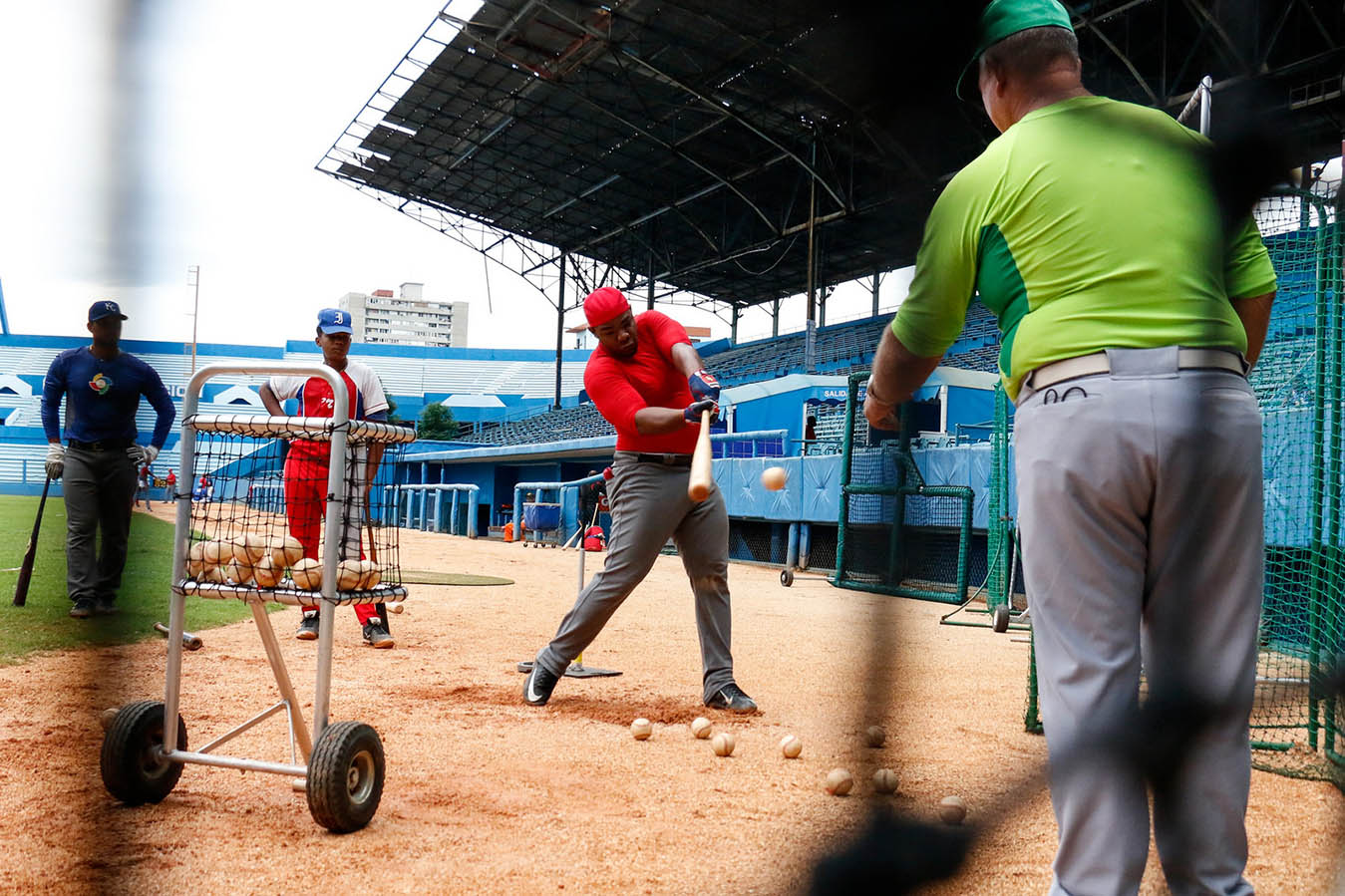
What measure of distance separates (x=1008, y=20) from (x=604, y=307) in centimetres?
249

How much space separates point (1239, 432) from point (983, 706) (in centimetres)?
289

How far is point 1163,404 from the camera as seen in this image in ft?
5.21

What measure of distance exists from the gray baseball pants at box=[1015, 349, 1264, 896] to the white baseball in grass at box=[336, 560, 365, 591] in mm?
1687

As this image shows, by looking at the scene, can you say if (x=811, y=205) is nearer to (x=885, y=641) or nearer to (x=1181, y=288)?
(x=1181, y=288)

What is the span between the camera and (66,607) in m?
6.00

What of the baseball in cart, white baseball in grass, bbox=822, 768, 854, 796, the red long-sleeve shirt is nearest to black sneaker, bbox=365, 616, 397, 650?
the red long-sleeve shirt

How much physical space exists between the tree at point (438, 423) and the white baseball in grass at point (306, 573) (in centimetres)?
3323

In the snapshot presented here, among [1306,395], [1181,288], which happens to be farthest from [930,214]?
[1306,395]

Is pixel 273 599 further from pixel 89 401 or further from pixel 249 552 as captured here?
pixel 89 401

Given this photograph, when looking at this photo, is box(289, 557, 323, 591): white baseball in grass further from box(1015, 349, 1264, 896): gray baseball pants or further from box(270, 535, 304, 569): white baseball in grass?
box(1015, 349, 1264, 896): gray baseball pants

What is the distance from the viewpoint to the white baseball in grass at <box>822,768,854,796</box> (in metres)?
2.81

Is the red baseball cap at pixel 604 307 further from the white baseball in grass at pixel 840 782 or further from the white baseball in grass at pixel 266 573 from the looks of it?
the white baseball in grass at pixel 840 782

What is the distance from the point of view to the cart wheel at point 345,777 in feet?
7.64

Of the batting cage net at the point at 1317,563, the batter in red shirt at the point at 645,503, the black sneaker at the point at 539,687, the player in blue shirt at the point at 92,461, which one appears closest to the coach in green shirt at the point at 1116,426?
the batting cage net at the point at 1317,563
